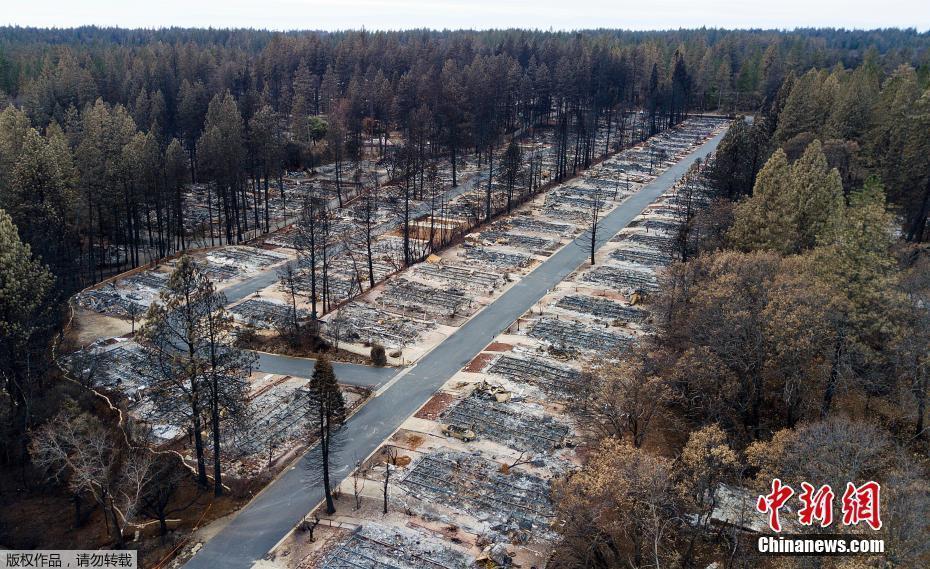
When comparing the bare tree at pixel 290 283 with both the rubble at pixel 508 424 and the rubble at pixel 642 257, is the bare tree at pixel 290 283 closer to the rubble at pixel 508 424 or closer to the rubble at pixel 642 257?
the rubble at pixel 508 424

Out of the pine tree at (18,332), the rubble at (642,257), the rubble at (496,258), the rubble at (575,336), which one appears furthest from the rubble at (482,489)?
the rubble at (642,257)

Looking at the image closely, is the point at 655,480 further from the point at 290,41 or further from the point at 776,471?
the point at 290,41

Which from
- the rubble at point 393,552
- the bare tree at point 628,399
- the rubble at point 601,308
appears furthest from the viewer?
the rubble at point 601,308

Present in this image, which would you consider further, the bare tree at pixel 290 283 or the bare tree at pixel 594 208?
the bare tree at pixel 594 208

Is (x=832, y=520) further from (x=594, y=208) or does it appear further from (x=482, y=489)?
(x=594, y=208)

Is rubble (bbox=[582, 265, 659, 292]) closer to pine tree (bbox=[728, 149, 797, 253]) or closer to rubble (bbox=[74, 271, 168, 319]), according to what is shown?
pine tree (bbox=[728, 149, 797, 253])

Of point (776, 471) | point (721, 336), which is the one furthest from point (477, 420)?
point (776, 471)
